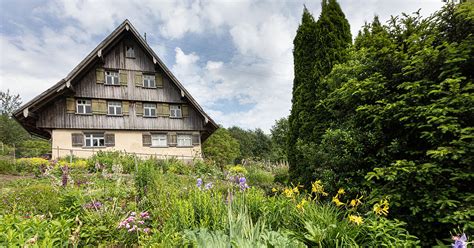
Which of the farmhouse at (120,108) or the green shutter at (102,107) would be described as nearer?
the farmhouse at (120,108)

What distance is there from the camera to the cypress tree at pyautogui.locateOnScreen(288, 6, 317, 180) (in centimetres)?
683

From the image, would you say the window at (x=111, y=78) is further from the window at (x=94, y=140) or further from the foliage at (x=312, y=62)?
the foliage at (x=312, y=62)

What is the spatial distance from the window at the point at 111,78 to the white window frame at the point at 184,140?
6056 millimetres

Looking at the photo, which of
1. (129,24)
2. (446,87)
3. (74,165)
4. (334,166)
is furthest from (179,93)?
(446,87)

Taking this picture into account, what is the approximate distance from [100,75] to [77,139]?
466cm

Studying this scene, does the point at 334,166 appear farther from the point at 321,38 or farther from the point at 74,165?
the point at 74,165

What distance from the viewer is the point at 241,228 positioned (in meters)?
2.64

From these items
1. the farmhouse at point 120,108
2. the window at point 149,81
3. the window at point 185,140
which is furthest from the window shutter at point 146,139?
the window at point 149,81

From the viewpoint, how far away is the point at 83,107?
640 inches

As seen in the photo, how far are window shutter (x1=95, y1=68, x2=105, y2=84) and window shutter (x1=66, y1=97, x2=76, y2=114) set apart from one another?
205cm

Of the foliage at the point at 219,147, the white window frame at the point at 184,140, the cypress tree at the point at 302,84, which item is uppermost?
the cypress tree at the point at 302,84

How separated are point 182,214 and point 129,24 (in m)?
17.3

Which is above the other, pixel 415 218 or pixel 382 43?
pixel 382 43

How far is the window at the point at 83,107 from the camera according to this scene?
634 inches
